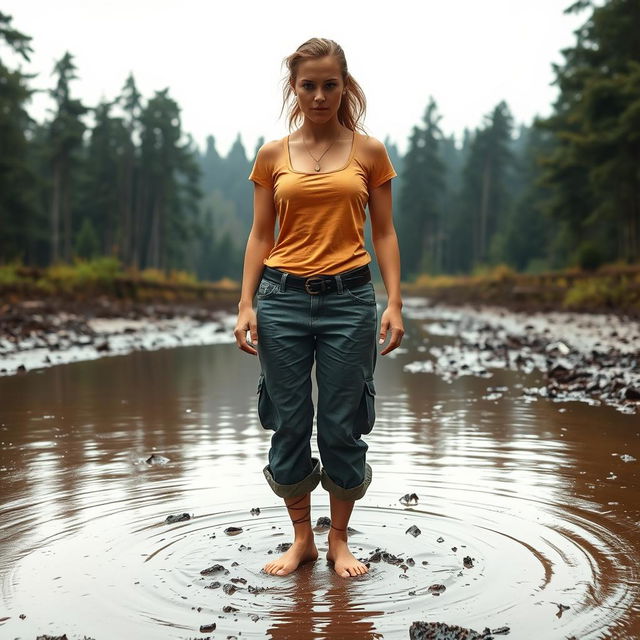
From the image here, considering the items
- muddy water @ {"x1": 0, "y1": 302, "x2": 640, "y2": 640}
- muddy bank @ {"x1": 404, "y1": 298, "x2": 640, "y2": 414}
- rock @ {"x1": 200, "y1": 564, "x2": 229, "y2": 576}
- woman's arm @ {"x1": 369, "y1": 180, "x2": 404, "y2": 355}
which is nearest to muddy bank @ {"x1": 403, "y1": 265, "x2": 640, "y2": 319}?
muddy bank @ {"x1": 404, "y1": 298, "x2": 640, "y2": 414}

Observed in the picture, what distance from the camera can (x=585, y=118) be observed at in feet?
93.4

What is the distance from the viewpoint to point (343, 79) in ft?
10.7

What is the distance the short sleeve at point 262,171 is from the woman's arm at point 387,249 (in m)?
Answer: 0.42

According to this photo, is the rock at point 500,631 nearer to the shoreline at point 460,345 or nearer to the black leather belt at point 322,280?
the black leather belt at point 322,280

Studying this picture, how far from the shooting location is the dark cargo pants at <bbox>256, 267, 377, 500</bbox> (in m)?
3.15

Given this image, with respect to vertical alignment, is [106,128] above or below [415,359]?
above

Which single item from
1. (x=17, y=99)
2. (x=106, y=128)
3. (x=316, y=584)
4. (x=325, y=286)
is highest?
(x=106, y=128)

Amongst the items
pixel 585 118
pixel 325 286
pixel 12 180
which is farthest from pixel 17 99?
pixel 325 286

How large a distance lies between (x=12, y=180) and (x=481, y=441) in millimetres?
47088

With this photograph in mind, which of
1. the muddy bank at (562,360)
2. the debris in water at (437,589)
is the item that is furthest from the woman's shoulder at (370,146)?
the muddy bank at (562,360)

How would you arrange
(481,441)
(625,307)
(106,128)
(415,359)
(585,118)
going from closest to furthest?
1. (481,441)
2. (415,359)
3. (625,307)
4. (585,118)
5. (106,128)

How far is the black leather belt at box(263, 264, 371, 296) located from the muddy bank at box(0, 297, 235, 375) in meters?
6.82

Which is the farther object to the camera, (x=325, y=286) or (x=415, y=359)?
(x=415, y=359)

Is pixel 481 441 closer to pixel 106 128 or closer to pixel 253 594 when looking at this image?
pixel 253 594
